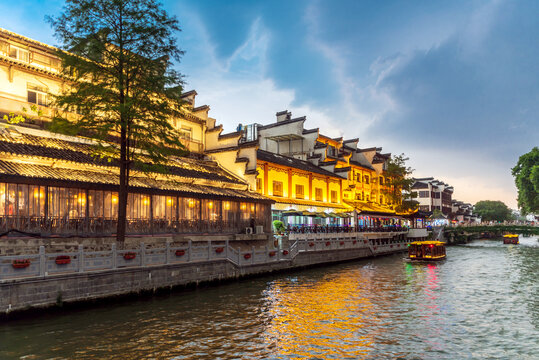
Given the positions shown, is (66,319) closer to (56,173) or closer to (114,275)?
(114,275)

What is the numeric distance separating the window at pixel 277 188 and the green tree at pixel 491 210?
5756 inches

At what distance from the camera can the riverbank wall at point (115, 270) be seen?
17.3m

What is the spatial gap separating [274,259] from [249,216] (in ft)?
18.9

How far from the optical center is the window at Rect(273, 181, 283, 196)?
48.5 m

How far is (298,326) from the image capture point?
710 inches

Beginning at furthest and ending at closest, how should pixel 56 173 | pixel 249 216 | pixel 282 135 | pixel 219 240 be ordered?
pixel 282 135, pixel 249 216, pixel 219 240, pixel 56 173

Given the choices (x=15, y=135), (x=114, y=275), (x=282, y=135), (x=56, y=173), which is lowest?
(x=114, y=275)

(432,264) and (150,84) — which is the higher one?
(150,84)

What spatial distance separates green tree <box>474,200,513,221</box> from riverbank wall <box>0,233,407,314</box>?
157 m

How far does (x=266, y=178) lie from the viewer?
46.8 m

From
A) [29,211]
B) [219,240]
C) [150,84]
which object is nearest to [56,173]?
[29,211]

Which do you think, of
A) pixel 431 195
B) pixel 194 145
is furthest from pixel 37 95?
pixel 431 195

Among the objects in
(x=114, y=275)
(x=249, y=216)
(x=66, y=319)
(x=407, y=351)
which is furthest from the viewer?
(x=249, y=216)

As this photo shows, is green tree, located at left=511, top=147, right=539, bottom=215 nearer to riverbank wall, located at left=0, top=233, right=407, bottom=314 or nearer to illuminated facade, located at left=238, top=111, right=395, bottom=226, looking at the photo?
illuminated facade, located at left=238, top=111, right=395, bottom=226
